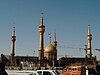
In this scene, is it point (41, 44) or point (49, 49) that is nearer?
point (41, 44)

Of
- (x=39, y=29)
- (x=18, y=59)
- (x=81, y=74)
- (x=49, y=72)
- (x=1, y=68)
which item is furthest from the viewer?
(x=18, y=59)

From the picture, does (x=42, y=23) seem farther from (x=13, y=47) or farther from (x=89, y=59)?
(x=89, y=59)

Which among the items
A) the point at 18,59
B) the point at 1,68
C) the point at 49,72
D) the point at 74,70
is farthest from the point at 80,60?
the point at 1,68

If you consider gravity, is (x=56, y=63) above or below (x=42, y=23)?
below

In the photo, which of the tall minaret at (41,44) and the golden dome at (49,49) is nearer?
the tall minaret at (41,44)

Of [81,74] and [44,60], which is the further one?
[44,60]

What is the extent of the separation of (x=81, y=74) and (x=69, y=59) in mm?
32994

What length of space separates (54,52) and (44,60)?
14.9ft

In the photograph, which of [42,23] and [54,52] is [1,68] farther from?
[54,52]

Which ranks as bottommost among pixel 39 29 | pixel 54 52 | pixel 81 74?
pixel 81 74

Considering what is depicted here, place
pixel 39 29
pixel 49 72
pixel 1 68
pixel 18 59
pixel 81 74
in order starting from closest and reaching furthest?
1. pixel 1 68
2. pixel 49 72
3. pixel 81 74
4. pixel 39 29
5. pixel 18 59

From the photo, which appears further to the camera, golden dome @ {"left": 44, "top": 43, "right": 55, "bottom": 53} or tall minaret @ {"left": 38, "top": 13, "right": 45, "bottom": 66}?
golden dome @ {"left": 44, "top": 43, "right": 55, "bottom": 53}

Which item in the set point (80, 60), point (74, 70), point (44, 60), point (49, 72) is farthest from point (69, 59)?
point (49, 72)

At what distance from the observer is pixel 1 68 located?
10461mm
